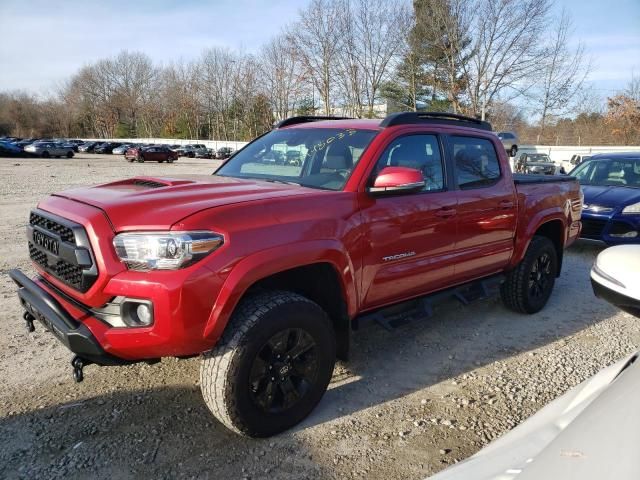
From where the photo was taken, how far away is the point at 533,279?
5.08 m

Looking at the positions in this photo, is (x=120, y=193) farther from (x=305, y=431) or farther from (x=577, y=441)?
(x=577, y=441)

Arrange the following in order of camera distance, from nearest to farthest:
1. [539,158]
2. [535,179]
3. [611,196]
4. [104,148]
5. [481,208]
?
[481,208] < [535,179] < [611,196] < [539,158] < [104,148]

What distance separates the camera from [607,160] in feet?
29.8

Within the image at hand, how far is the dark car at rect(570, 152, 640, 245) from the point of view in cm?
738

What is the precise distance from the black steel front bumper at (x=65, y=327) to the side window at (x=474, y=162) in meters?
2.94

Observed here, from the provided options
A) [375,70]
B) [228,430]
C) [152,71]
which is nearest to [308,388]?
[228,430]

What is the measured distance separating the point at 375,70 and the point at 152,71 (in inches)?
2351

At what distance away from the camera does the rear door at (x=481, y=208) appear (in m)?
4.01

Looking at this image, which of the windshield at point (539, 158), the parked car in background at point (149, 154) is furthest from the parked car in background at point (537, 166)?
the parked car in background at point (149, 154)

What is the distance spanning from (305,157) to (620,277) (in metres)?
2.39

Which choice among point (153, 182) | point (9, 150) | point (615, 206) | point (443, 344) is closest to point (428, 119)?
point (443, 344)

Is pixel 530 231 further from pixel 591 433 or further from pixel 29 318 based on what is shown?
pixel 29 318

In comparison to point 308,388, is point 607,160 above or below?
above

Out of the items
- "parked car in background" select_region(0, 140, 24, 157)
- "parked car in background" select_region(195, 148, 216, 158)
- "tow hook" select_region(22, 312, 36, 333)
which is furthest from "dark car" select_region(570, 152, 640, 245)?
"parked car in background" select_region(195, 148, 216, 158)
